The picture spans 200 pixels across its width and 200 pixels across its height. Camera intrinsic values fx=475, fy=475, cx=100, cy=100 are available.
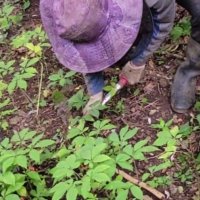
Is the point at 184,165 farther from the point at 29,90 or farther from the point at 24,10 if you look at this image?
the point at 24,10

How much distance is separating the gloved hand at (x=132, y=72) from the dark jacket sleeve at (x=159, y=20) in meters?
0.11

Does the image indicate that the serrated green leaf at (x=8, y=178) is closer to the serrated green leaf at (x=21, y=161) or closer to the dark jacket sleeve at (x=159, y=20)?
the serrated green leaf at (x=21, y=161)

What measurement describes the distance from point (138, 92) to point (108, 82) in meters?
0.21

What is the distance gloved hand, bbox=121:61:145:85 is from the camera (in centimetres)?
290

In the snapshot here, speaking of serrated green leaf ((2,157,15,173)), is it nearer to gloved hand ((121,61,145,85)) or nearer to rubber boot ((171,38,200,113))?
gloved hand ((121,61,145,85))

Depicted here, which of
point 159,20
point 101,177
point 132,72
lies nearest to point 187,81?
point 132,72

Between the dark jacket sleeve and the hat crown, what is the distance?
0.30m

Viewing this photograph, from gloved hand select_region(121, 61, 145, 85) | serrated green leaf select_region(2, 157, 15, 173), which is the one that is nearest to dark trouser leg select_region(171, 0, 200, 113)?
gloved hand select_region(121, 61, 145, 85)

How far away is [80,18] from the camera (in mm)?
2250

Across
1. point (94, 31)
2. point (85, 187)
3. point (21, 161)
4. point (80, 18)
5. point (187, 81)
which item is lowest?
point (187, 81)

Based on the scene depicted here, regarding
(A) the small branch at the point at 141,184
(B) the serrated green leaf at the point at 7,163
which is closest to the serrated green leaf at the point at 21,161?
(B) the serrated green leaf at the point at 7,163

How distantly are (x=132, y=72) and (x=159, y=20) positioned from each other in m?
0.48

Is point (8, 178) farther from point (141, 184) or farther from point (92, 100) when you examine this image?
point (92, 100)

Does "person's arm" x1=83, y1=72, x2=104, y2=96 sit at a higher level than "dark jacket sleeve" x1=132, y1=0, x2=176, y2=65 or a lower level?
lower
